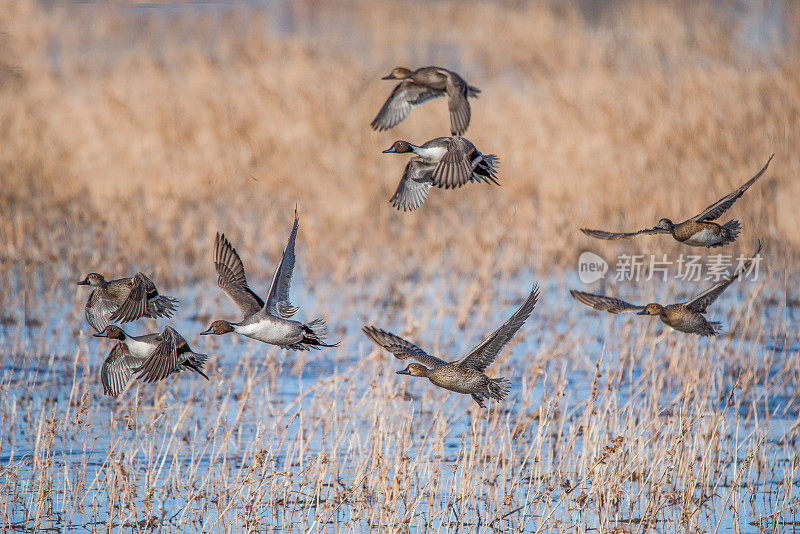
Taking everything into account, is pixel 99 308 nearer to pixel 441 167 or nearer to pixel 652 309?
pixel 441 167

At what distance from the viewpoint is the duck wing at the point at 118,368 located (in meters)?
5.11

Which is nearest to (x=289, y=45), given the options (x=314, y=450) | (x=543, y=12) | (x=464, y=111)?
(x=543, y=12)

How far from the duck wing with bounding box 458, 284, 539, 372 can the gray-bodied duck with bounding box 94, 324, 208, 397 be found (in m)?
1.21

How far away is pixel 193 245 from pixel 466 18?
453 inches

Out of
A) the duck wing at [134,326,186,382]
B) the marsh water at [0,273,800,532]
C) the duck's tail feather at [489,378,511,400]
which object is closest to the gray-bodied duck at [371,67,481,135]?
the duck's tail feather at [489,378,511,400]

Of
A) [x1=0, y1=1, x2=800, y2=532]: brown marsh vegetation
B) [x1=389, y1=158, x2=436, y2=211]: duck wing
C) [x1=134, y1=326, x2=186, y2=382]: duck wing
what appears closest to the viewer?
[x1=134, y1=326, x2=186, y2=382]: duck wing

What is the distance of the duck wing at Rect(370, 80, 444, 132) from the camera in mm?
6285

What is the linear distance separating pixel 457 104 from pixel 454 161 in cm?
61

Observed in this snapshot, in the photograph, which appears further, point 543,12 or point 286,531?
point 543,12

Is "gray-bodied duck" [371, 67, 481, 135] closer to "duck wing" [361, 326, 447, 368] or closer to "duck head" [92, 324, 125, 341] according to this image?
"duck wing" [361, 326, 447, 368]

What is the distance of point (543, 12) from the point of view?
2244cm

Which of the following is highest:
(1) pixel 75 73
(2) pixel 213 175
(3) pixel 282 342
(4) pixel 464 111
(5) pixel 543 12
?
(5) pixel 543 12

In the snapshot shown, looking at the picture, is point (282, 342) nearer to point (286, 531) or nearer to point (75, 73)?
point (286, 531)

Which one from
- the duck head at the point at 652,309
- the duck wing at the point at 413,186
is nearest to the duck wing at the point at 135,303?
the duck wing at the point at 413,186
